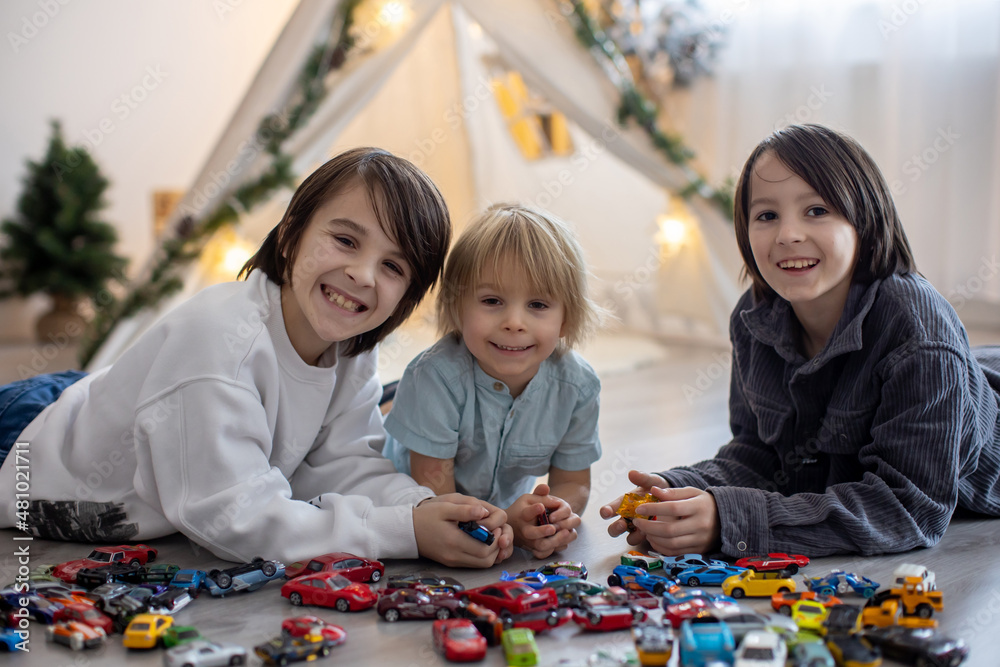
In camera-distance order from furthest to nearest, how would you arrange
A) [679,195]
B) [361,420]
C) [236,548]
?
[679,195], [361,420], [236,548]

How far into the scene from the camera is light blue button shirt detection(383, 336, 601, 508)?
1272 millimetres

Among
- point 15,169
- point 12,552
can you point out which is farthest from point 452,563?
point 15,169

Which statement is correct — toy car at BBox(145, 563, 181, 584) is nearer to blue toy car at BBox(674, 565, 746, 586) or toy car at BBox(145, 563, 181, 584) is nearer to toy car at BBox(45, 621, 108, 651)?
toy car at BBox(45, 621, 108, 651)

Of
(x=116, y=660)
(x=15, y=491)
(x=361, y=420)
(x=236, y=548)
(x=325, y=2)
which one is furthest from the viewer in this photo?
(x=325, y=2)

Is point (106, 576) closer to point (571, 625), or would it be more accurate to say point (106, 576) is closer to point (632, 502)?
point (571, 625)

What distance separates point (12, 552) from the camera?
1216mm

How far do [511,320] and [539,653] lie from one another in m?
0.48

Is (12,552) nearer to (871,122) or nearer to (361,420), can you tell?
(361,420)

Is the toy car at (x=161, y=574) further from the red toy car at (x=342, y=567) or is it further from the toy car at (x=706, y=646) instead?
the toy car at (x=706, y=646)

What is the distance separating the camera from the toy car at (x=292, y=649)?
0.85 m

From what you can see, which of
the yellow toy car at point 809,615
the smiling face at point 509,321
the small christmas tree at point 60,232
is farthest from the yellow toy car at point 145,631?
the small christmas tree at point 60,232

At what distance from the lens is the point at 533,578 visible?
3.40 ft

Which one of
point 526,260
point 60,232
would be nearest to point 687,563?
point 526,260

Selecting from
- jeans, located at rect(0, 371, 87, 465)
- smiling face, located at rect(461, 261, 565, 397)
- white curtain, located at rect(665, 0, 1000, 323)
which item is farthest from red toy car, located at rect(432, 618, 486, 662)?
white curtain, located at rect(665, 0, 1000, 323)
